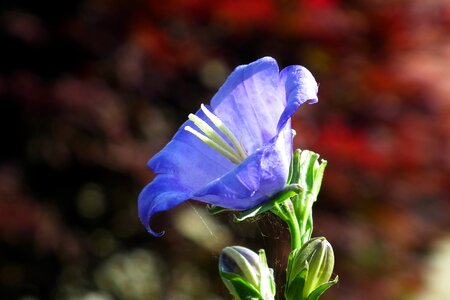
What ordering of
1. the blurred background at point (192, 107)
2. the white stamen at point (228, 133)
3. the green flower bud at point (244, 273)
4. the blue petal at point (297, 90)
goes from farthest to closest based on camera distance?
the blurred background at point (192, 107)
the white stamen at point (228, 133)
the green flower bud at point (244, 273)
the blue petal at point (297, 90)

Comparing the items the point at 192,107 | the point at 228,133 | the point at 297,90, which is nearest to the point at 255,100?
the point at 228,133

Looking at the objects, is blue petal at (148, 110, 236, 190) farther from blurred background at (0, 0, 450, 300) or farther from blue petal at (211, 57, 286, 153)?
blurred background at (0, 0, 450, 300)

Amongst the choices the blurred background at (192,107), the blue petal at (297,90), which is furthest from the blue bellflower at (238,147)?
the blurred background at (192,107)

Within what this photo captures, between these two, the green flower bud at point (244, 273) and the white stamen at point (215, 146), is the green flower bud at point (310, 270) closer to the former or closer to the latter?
the green flower bud at point (244, 273)

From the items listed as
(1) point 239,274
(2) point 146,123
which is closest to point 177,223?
(2) point 146,123

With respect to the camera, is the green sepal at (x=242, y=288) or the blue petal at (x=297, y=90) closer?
the blue petal at (x=297, y=90)

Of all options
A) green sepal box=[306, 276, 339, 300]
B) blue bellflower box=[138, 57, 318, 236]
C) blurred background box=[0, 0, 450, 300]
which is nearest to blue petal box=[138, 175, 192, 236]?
blue bellflower box=[138, 57, 318, 236]

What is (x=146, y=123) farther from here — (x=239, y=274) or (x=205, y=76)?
(x=239, y=274)
